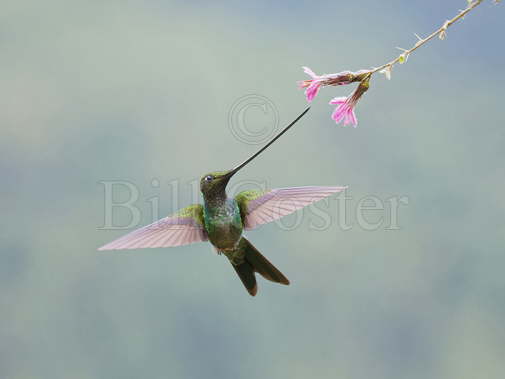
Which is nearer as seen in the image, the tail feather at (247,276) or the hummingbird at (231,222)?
the hummingbird at (231,222)

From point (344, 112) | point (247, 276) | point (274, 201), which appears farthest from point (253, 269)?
point (344, 112)

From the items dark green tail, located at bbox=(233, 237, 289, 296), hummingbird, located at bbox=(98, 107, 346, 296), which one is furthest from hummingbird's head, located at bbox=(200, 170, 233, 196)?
dark green tail, located at bbox=(233, 237, 289, 296)

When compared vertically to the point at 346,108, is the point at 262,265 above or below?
below

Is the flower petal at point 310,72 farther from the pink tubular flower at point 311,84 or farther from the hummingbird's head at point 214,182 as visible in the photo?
the hummingbird's head at point 214,182

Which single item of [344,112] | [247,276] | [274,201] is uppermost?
[344,112]

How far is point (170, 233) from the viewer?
2.93ft

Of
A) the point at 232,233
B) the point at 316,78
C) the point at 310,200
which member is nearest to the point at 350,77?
the point at 316,78

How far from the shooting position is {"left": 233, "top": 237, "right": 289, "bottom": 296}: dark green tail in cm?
93

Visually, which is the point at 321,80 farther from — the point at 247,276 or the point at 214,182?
the point at 247,276

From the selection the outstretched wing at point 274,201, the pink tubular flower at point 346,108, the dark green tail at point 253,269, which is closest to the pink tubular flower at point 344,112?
the pink tubular flower at point 346,108

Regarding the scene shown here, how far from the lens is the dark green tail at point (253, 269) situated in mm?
930

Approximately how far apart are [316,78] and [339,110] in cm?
6

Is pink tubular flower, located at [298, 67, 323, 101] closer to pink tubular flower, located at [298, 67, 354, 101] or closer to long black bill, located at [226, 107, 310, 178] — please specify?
pink tubular flower, located at [298, 67, 354, 101]

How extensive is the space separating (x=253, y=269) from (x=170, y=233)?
15 cm
